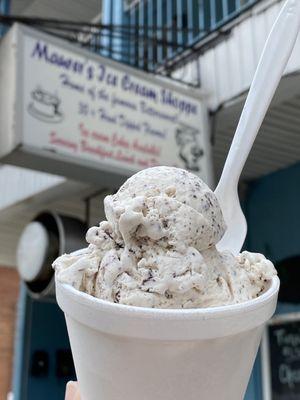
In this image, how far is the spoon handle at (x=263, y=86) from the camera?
1304 mm

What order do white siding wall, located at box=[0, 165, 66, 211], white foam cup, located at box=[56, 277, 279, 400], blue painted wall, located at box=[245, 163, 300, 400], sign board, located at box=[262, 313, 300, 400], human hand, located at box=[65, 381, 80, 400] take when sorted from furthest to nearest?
white siding wall, located at box=[0, 165, 66, 211] < blue painted wall, located at box=[245, 163, 300, 400] < sign board, located at box=[262, 313, 300, 400] < human hand, located at box=[65, 381, 80, 400] < white foam cup, located at box=[56, 277, 279, 400]

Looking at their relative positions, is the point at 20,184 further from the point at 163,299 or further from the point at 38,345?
the point at 163,299

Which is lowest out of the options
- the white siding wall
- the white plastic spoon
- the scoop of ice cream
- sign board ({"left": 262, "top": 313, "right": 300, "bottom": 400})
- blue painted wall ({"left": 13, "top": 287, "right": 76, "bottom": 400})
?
blue painted wall ({"left": 13, "top": 287, "right": 76, "bottom": 400})

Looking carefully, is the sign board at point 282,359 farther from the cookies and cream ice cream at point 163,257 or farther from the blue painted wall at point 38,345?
the cookies and cream ice cream at point 163,257

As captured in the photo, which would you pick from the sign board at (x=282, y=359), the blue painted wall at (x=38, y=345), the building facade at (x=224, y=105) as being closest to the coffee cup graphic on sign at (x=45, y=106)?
the building facade at (x=224, y=105)

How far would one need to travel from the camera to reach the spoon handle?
1.30 m

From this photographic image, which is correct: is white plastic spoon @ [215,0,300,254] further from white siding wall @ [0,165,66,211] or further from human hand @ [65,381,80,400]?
white siding wall @ [0,165,66,211]

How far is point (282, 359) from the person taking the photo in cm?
431

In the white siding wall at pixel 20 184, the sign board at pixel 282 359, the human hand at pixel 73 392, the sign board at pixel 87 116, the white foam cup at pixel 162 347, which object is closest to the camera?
the white foam cup at pixel 162 347

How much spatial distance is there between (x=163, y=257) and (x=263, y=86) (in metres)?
0.54

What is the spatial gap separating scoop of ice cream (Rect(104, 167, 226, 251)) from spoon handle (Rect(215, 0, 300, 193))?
0.51 ft

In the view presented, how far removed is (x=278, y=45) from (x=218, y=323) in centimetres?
75

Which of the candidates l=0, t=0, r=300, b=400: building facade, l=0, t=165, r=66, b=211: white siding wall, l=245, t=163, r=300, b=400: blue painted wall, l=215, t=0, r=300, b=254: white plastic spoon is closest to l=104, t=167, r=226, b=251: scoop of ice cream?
l=215, t=0, r=300, b=254: white plastic spoon

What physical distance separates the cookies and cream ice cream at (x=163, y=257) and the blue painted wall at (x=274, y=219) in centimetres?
334
